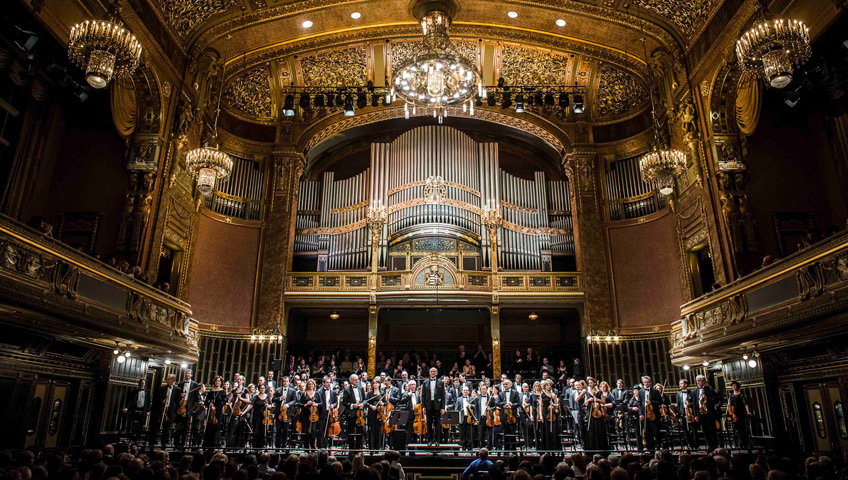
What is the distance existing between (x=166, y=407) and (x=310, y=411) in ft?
8.19

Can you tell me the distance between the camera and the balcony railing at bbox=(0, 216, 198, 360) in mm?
6391

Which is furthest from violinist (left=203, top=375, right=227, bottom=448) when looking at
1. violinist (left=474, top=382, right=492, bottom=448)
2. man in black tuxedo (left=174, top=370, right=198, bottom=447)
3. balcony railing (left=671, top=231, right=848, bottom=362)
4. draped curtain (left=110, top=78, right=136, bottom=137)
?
balcony railing (left=671, top=231, right=848, bottom=362)

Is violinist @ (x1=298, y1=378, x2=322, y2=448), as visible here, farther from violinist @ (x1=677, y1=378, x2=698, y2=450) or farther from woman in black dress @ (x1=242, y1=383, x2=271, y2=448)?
violinist @ (x1=677, y1=378, x2=698, y2=450)

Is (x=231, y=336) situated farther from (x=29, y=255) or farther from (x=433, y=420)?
(x=29, y=255)

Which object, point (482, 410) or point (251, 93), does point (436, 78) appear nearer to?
point (482, 410)

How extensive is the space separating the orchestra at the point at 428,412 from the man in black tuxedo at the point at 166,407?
0.06 feet

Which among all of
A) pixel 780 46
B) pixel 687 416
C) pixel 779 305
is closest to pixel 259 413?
pixel 687 416

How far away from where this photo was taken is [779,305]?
25.8 ft

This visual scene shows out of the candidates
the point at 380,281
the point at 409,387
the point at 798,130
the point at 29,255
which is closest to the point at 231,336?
the point at 380,281

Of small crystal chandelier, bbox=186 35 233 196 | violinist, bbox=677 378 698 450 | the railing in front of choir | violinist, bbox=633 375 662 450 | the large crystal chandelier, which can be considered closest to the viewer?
violinist, bbox=633 375 662 450

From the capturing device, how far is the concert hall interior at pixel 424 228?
8.17 meters

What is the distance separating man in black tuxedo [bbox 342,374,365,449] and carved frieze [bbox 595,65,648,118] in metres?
10.4

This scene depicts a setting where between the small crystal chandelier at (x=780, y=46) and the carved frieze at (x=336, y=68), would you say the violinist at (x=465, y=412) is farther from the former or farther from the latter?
the carved frieze at (x=336, y=68)

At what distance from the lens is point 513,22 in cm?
1336
